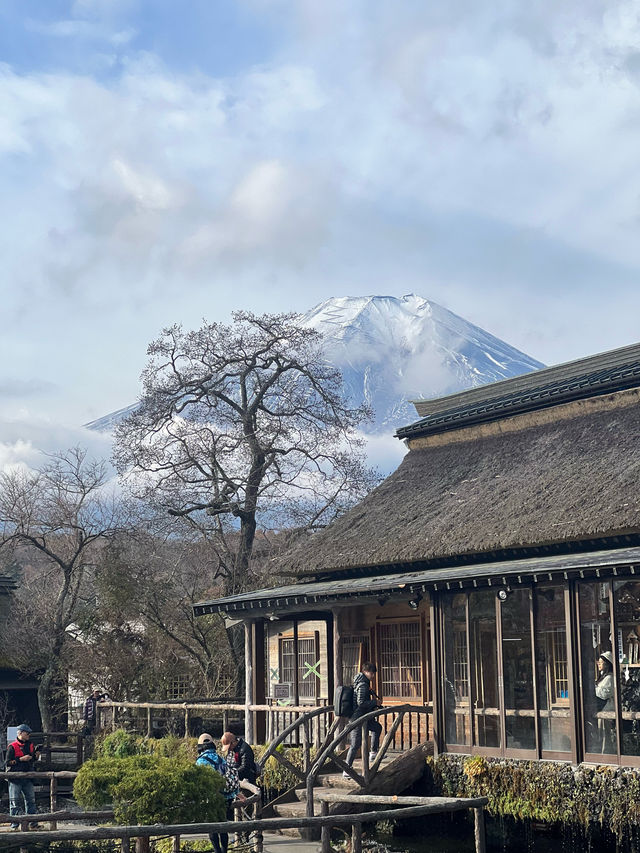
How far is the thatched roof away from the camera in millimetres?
19188

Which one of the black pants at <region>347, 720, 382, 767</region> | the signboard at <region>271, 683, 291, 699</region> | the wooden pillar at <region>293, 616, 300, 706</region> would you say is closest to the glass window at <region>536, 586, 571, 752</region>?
the black pants at <region>347, 720, 382, 767</region>

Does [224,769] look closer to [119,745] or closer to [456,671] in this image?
[456,671]

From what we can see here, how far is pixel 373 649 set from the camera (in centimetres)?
2353

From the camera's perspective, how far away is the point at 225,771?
1460 cm

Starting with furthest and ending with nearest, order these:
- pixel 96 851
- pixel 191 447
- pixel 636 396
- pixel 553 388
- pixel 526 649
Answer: pixel 191 447, pixel 553 388, pixel 636 396, pixel 526 649, pixel 96 851

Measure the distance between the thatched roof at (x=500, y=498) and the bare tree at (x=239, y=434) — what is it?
30.4 feet

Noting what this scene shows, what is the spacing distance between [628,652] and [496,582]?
2329 mm

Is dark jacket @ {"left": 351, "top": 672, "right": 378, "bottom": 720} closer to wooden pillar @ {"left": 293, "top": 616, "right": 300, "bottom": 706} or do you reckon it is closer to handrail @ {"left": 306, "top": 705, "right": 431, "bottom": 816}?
handrail @ {"left": 306, "top": 705, "right": 431, "bottom": 816}

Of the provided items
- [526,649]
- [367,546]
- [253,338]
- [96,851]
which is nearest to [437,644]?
[526,649]

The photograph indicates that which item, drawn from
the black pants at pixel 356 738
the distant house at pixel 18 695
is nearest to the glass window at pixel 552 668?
the black pants at pixel 356 738

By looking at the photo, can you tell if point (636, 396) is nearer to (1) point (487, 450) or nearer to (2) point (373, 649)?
(1) point (487, 450)

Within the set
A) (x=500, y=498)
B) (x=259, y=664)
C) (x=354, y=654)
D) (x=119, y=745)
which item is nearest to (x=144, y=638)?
(x=119, y=745)

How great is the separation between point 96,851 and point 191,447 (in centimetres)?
2233

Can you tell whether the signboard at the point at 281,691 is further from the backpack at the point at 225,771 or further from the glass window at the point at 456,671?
the backpack at the point at 225,771
